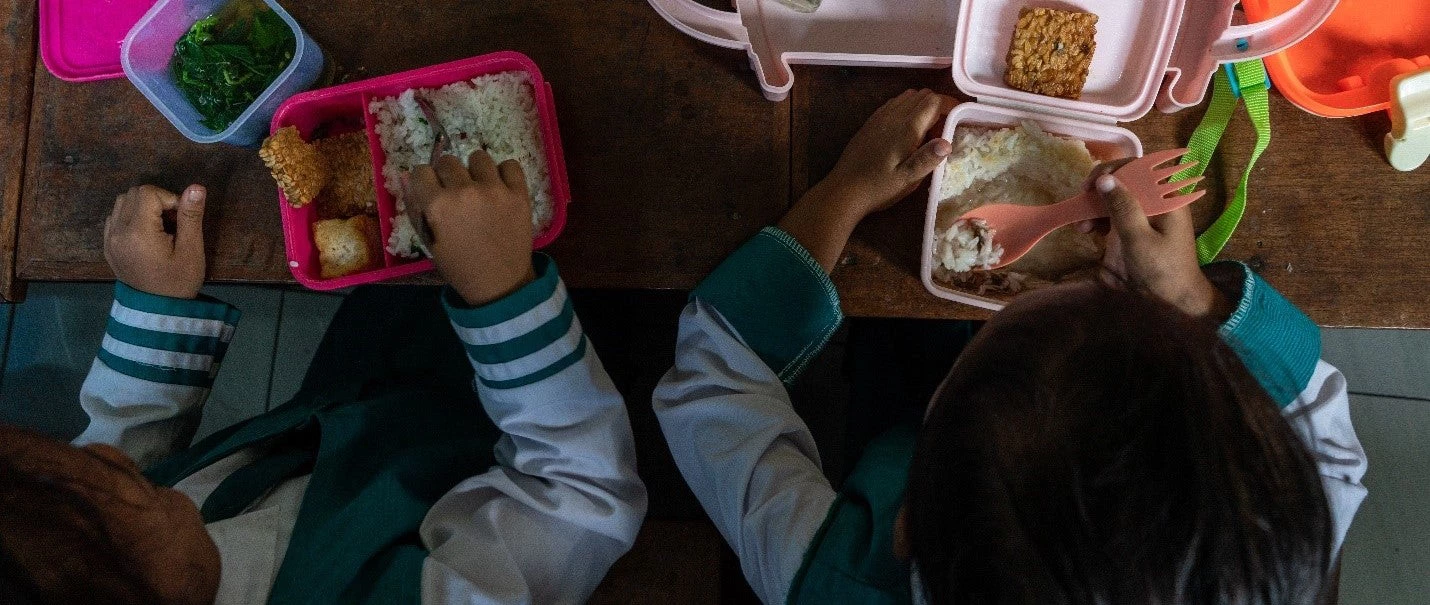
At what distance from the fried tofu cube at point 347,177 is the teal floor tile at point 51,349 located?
3.51 feet

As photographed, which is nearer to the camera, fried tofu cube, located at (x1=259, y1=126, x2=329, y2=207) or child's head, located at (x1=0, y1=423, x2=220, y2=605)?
child's head, located at (x1=0, y1=423, x2=220, y2=605)

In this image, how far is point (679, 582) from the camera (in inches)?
42.5

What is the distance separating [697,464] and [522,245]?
1.04 ft

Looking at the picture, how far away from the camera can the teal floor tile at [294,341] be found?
5.51 feet

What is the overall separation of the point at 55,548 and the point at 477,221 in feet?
1.41

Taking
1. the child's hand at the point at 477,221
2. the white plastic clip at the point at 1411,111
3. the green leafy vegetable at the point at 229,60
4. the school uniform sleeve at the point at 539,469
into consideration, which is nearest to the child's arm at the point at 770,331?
the school uniform sleeve at the point at 539,469

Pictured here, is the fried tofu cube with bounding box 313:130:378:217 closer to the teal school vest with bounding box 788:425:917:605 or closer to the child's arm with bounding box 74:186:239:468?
the child's arm with bounding box 74:186:239:468

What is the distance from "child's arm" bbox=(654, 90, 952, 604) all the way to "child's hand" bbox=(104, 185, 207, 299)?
581mm

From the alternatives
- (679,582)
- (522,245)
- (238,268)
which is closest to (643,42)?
(522,245)

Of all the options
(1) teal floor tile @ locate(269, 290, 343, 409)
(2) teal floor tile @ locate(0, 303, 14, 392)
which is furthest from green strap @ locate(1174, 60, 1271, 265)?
(2) teal floor tile @ locate(0, 303, 14, 392)

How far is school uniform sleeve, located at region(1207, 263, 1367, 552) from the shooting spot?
0.84 metres

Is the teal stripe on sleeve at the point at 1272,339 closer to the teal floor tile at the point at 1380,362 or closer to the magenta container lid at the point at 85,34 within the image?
the teal floor tile at the point at 1380,362

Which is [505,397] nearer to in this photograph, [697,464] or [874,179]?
[697,464]

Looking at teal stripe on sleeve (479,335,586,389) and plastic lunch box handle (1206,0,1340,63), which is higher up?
plastic lunch box handle (1206,0,1340,63)
